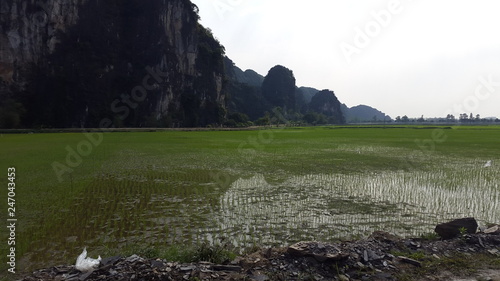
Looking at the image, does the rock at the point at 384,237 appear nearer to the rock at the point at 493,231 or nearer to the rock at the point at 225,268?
the rock at the point at 493,231

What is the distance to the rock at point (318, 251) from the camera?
426cm

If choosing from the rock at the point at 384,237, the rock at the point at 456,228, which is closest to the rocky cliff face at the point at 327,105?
the rock at the point at 456,228

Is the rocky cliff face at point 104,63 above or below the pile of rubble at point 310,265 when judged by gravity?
above

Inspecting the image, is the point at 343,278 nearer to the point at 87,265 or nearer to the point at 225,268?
the point at 225,268

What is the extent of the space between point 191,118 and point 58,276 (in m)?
75.0

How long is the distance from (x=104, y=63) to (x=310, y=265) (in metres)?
73.5

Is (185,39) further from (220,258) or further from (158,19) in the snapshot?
(220,258)

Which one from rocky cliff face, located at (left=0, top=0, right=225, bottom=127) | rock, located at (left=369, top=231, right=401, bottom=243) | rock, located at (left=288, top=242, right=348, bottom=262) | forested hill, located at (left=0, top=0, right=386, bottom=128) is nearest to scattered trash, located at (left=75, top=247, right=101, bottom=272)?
rock, located at (left=288, top=242, right=348, bottom=262)

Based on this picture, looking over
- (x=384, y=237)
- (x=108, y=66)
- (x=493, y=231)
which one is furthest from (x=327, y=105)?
(x=384, y=237)

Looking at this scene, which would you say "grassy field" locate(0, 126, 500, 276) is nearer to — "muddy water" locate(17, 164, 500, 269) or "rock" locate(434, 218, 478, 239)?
"muddy water" locate(17, 164, 500, 269)

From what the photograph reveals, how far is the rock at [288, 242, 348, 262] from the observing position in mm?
4262

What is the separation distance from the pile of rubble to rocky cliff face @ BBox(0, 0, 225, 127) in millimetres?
59131

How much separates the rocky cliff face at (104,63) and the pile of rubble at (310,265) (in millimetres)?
59131

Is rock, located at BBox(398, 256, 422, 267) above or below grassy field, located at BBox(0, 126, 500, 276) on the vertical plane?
Answer: above
